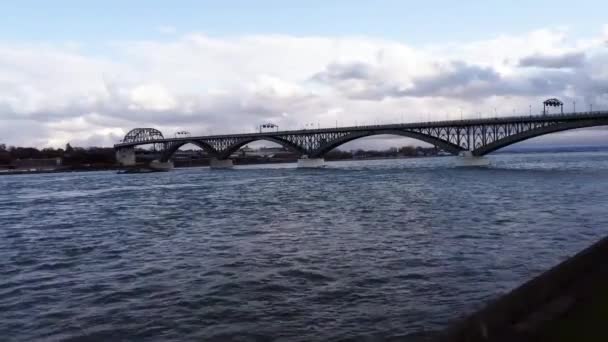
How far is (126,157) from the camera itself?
171375 mm

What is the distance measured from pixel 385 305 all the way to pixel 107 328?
526cm

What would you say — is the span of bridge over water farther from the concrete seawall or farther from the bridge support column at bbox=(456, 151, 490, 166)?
the concrete seawall

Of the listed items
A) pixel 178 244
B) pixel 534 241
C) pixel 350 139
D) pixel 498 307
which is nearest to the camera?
pixel 498 307

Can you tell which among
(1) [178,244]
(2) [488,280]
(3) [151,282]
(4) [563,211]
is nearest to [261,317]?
(3) [151,282]

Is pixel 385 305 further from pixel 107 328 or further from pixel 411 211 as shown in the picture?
pixel 411 211

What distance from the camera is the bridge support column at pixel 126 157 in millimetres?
171250

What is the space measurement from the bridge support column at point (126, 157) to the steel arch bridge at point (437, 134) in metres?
44.2

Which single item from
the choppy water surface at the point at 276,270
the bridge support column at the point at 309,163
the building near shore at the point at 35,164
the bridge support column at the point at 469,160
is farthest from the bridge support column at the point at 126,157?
the choppy water surface at the point at 276,270

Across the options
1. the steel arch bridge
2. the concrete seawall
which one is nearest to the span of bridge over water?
the steel arch bridge

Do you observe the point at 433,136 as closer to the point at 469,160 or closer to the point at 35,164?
the point at 469,160

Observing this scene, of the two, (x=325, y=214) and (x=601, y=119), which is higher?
(x=601, y=119)

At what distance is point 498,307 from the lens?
2490 millimetres

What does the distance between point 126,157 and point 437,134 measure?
116 metres

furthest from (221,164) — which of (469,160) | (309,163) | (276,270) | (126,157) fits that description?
(276,270)
